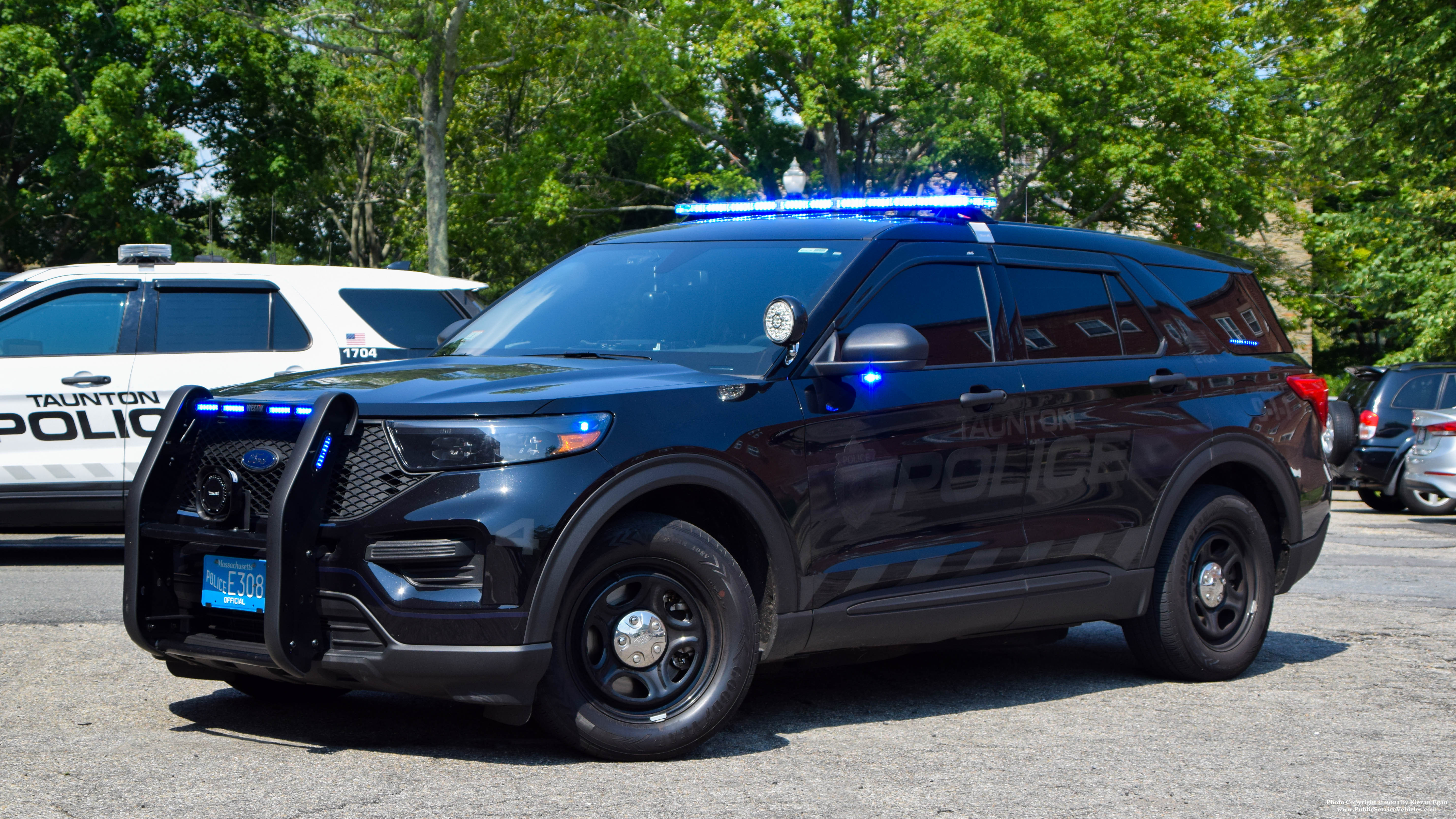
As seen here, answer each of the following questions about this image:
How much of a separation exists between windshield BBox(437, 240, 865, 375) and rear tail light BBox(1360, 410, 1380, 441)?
13489 millimetres

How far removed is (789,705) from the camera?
585cm

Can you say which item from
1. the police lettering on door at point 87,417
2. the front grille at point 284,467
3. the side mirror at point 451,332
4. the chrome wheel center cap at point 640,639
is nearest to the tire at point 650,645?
the chrome wheel center cap at point 640,639

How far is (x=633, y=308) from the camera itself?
5625 millimetres

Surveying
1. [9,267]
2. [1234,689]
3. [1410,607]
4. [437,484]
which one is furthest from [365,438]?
[9,267]

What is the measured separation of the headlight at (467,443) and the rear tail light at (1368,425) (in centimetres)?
1499

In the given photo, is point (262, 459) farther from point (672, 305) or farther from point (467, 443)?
point (672, 305)

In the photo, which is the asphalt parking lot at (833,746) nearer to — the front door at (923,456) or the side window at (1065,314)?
the front door at (923,456)

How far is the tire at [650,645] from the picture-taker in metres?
4.52

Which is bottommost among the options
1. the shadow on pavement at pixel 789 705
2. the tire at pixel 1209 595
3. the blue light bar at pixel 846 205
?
the shadow on pavement at pixel 789 705

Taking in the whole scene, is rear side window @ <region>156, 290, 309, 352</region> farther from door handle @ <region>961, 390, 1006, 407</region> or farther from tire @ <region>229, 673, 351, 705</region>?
door handle @ <region>961, 390, 1006, 407</region>

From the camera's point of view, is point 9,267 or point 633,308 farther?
point 9,267

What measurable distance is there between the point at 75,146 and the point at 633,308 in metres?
32.4

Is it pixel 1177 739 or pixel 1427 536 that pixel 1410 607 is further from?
pixel 1427 536

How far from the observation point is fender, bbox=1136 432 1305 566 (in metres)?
6.25
